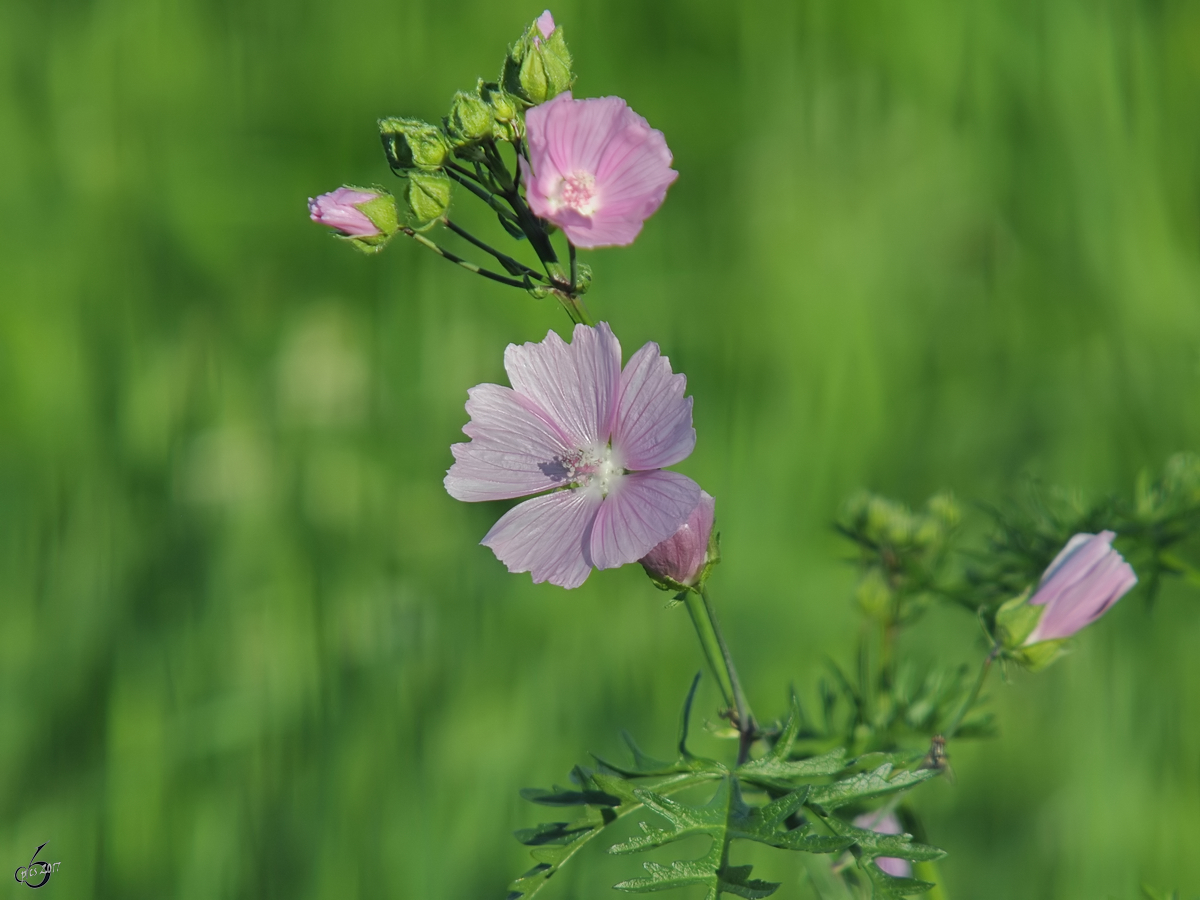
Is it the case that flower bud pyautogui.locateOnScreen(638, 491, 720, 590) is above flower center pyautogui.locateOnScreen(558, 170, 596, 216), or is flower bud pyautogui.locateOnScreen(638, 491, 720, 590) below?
below

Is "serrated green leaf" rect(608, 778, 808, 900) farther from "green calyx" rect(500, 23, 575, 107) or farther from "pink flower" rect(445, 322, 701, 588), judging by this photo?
"green calyx" rect(500, 23, 575, 107)

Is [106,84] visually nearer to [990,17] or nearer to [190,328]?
[190,328]

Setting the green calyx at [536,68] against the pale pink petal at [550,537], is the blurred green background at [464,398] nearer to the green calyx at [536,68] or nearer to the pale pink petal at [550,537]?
the pale pink petal at [550,537]

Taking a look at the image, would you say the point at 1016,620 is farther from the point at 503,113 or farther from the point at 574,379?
the point at 503,113

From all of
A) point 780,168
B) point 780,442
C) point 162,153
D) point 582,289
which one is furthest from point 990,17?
point 582,289
